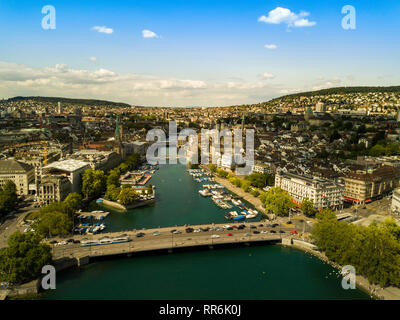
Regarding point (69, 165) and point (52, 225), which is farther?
point (69, 165)

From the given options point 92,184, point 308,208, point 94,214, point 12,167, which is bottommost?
point 94,214

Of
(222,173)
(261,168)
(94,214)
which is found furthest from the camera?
(222,173)

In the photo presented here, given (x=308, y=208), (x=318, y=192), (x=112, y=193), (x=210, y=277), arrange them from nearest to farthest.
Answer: (x=210, y=277) → (x=308, y=208) → (x=318, y=192) → (x=112, y=193)

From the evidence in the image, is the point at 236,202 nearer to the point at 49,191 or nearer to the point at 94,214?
the point at 94,214

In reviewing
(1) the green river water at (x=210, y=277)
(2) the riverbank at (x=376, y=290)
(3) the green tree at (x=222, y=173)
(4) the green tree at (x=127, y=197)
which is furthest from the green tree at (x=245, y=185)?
(2) the riverbank at (x=376, y=290)
